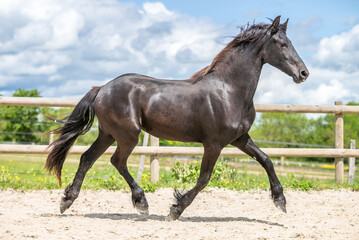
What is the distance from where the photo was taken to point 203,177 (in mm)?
4457

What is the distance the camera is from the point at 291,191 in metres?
6.72

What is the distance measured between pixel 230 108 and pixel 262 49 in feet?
2.53

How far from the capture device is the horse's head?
4426 millimetres

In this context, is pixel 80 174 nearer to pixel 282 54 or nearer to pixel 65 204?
pixel 65 204

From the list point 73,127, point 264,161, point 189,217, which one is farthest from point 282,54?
point 73,127

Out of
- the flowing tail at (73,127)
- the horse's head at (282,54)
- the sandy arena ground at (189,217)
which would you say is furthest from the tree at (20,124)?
the horse's head at (282,54)

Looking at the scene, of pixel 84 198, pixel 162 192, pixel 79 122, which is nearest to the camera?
pixel 79 122

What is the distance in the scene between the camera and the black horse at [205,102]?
439 cm

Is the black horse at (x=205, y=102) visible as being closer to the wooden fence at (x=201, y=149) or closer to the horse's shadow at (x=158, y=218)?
the horse's shadow at (x=158, y=218)

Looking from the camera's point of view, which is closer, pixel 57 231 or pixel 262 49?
pixel 57 231

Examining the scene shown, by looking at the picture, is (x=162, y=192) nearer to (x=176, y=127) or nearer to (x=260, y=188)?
(x=260, y=188)

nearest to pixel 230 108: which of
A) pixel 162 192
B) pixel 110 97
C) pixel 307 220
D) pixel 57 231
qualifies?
pixel 110 97

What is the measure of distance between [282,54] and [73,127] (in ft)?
8.11

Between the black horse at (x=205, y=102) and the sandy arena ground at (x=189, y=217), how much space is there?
419mm
